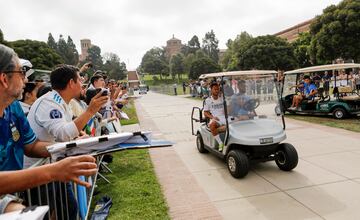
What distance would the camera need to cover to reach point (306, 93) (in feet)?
40.3

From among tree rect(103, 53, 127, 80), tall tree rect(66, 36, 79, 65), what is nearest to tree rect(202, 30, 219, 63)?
tree rect(103, 53, 127, 80)

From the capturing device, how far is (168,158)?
709 cm

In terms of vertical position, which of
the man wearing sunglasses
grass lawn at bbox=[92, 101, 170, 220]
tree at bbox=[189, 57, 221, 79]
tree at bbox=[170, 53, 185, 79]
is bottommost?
grass lawn at bbox=[92, 101, 170, 220]

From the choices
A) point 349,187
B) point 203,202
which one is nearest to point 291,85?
point 349,187

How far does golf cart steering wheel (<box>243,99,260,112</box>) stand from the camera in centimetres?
588

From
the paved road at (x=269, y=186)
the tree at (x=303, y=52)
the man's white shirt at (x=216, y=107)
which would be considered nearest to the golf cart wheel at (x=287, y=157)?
the paved road at (x=269, y=186)

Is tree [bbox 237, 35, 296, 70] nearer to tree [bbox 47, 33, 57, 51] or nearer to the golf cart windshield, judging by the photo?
the golf cart windshield

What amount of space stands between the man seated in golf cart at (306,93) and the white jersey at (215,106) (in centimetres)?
701

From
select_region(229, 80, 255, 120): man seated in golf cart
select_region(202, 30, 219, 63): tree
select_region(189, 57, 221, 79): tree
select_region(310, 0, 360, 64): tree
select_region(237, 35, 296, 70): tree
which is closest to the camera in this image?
select_region(229, 80, 255, 120): man seated in golf cart

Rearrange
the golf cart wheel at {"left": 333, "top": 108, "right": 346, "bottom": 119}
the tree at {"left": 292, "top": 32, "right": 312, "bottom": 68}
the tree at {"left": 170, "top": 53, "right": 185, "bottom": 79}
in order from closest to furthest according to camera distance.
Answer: the golf cart wheel at {"left": 333, "top": 108, "right": 346, "bottom": 119} → the tree at {"left": 292, "top": 32, "right": 312, "bottom": 68} → the tree at {"left": 170, "top": 53, "right": 185, "bottom": 79}

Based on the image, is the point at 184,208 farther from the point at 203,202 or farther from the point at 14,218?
the point at 14,218

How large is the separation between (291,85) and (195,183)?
9.30 meters

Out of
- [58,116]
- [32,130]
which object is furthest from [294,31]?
[32,130]

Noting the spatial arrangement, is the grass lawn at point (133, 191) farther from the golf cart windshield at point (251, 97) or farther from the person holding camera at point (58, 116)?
the golf cart windshield at point (251, 97)
